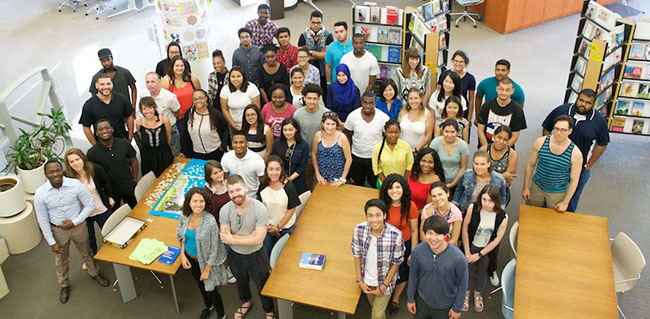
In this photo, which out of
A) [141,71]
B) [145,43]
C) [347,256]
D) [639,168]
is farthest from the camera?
[145,43]

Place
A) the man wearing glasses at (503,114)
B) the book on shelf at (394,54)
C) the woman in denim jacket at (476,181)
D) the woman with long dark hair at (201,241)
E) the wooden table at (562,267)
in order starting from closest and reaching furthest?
1. the wooden table at (562,267)
2. the woman with long dark hair at (201,241)
3. the woman in denim jacket at (476,181)
4. the man wearing glasses at (503,114)
5. the book on shelf at (394,54)

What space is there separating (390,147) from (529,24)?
766cm

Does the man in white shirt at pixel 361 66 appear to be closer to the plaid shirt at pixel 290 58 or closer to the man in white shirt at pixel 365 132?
the plaid shirt at pixel 290 58

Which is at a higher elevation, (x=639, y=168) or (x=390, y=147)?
(x=390, y=147)

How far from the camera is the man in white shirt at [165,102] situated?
717 centimetres

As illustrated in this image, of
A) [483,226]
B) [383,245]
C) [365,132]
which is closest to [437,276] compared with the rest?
[383,245]

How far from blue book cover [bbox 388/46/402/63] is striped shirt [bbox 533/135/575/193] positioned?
12.2ft

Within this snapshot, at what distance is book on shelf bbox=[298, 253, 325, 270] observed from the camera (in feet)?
17.5

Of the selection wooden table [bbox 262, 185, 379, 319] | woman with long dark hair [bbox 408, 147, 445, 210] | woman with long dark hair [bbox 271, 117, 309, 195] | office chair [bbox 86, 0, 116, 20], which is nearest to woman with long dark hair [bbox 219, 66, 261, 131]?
woman with long dark hair [bbox 271, 117, 309, 195]

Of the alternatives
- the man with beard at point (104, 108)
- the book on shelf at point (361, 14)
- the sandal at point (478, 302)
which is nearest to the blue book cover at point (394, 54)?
the book on shelf at point (361, 14)

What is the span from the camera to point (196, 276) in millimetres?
5691

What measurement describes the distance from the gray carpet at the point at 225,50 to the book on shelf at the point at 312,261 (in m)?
0.88

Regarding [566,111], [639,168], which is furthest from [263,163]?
[639,168]

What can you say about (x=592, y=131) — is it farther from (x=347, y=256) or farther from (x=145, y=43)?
(x=145, y=43)
